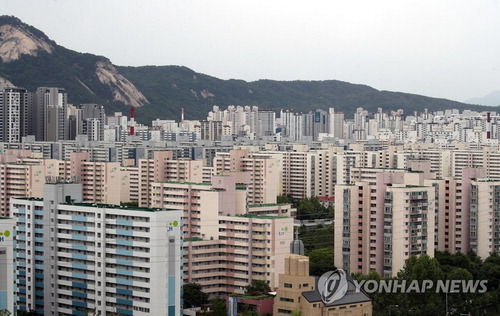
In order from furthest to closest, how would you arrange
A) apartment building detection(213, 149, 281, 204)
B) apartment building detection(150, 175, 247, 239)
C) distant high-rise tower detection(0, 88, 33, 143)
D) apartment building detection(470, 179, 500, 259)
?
distant high-rise tower detection(0, 88, 33, 143) → apartment building detection(213, 149, 281, 204) → apartment building detection(470, 179, 500, 259) → apartment building detection(150, 175, 247, 239)

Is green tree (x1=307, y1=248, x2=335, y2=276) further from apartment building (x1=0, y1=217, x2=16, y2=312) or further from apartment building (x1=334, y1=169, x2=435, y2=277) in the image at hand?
apartment building (x1=0, y1=217, x2=16, y2=312)

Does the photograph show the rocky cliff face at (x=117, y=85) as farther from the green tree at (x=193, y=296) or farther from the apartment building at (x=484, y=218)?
the green tree at (x=193, y=296)

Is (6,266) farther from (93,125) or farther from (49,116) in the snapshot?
(93,125)

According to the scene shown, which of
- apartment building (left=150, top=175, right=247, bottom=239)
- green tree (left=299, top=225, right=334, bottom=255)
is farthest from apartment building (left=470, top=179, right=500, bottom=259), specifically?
apartment building (left=150, top=175, right=247, bottom=239)

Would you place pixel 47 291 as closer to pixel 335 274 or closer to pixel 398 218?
pixel 335 274

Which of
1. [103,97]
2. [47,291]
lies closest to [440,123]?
[103,97]
